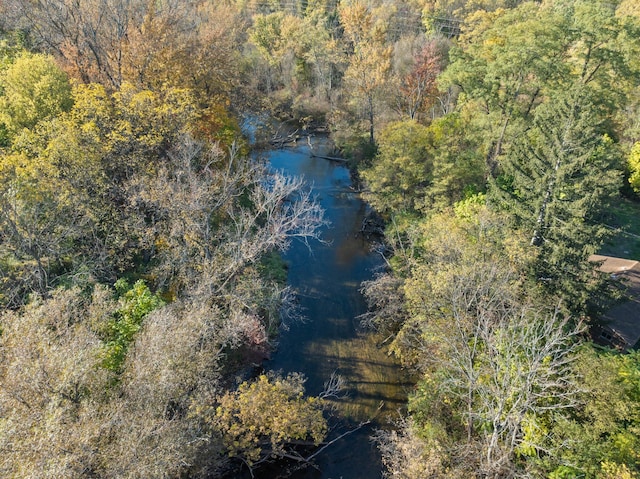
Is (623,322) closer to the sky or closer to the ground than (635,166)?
closer to the ground

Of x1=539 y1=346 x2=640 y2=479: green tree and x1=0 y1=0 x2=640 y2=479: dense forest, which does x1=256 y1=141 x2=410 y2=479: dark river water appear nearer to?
x1=0 y1=0 x2=640 y2=479: dense forest

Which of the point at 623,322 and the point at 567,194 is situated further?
the point at 623,322

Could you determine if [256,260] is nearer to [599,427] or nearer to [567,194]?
[567,194]

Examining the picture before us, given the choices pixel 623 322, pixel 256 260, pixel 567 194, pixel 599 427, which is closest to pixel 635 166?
pixel 623 322

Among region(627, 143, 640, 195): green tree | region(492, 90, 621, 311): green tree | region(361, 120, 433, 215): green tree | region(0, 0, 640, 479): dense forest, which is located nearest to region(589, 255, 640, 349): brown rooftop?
region(492, 90, 621, 311): green tree

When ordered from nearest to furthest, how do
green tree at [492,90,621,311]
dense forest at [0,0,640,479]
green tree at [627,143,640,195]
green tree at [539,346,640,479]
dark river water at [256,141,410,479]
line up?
green tree at [539,346,640,479], dense forest at [0,0,640,479], dark river water at [256,141,410,479], green tree at [492,90,621,311], green tree at [627,143,640,195]

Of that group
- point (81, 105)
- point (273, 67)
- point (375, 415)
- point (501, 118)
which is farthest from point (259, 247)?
point (273, 67)
